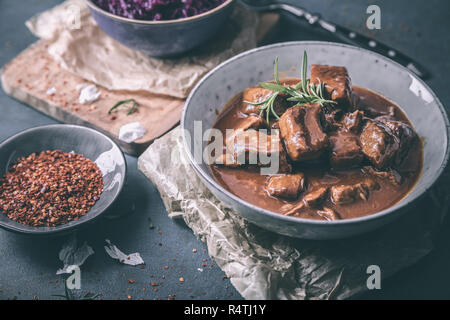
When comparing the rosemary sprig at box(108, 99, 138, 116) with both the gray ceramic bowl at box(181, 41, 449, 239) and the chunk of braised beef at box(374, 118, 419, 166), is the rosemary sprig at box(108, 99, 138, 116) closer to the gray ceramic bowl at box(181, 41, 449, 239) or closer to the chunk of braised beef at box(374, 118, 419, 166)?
the gray ceramic bowl at box(181, 41, 449, 239)

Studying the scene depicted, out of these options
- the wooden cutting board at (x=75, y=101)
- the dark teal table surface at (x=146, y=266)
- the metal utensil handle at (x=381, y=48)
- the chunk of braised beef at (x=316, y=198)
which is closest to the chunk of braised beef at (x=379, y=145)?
the chunk of braised beef at (x=316, y=198)

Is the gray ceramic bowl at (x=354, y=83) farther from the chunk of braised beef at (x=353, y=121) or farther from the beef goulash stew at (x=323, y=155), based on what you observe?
the chunk of braised beef at (x=353, y=121)

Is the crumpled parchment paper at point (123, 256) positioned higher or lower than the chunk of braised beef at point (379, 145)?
lower

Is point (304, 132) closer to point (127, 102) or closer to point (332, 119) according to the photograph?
point (332, 119)

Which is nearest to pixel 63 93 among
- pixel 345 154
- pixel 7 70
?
pixel 7 70

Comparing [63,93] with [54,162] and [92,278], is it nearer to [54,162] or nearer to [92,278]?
[54,162]

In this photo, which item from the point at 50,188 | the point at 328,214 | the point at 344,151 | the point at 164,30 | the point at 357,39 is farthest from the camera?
the point at 357,39

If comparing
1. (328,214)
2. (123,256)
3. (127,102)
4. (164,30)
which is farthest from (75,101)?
(328,214)
